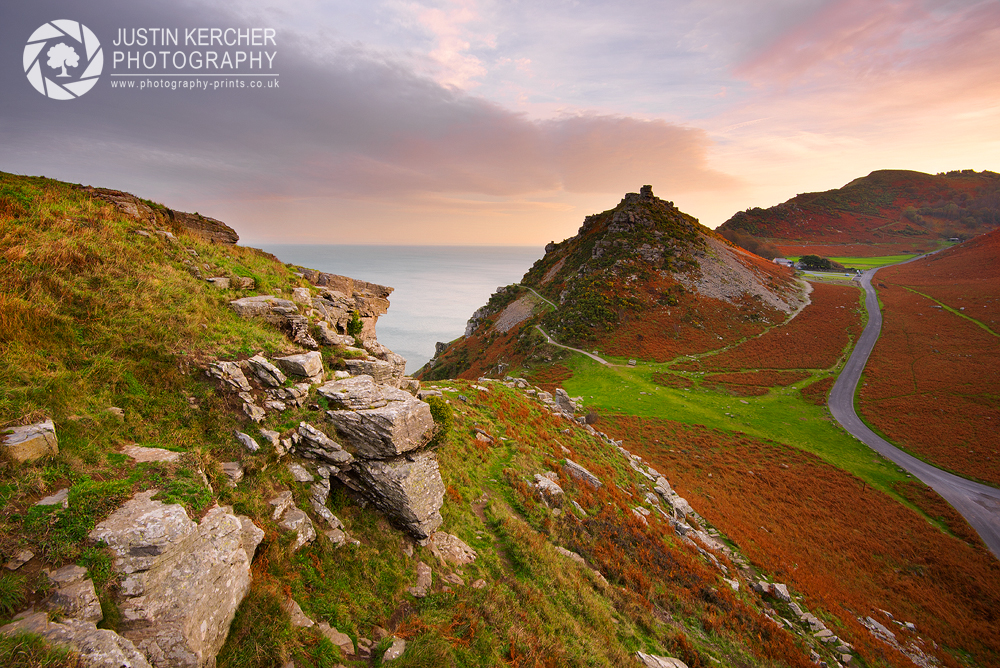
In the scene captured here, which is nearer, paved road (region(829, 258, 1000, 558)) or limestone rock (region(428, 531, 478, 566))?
limestone rock (region(428, 531, 478, 566))

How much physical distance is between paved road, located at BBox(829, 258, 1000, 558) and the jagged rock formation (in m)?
46.6

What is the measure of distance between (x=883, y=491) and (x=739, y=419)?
10.6 m

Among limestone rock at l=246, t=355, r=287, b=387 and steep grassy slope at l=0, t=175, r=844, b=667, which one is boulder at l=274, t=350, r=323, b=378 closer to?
limestone rock at l=246, t=355, r=287, b=387

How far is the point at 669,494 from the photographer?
19.4 meters

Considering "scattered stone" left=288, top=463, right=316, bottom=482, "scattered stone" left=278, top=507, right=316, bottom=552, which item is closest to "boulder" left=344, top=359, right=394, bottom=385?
"scattered stone" left=288, top=463, right=316, bottom=482

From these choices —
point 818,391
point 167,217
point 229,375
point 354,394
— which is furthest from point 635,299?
point 229,375

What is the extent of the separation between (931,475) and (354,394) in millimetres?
42907

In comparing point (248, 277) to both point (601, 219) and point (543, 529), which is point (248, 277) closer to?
point (543, 529)

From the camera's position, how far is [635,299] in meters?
55.9

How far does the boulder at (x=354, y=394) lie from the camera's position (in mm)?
9398

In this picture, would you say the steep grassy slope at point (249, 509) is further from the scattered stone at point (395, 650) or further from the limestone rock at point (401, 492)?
the limestone rock at point (401, 492)

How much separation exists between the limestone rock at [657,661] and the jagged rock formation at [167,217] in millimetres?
21659

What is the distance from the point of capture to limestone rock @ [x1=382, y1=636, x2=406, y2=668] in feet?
20.7

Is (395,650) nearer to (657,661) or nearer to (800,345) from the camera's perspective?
(657,661)
